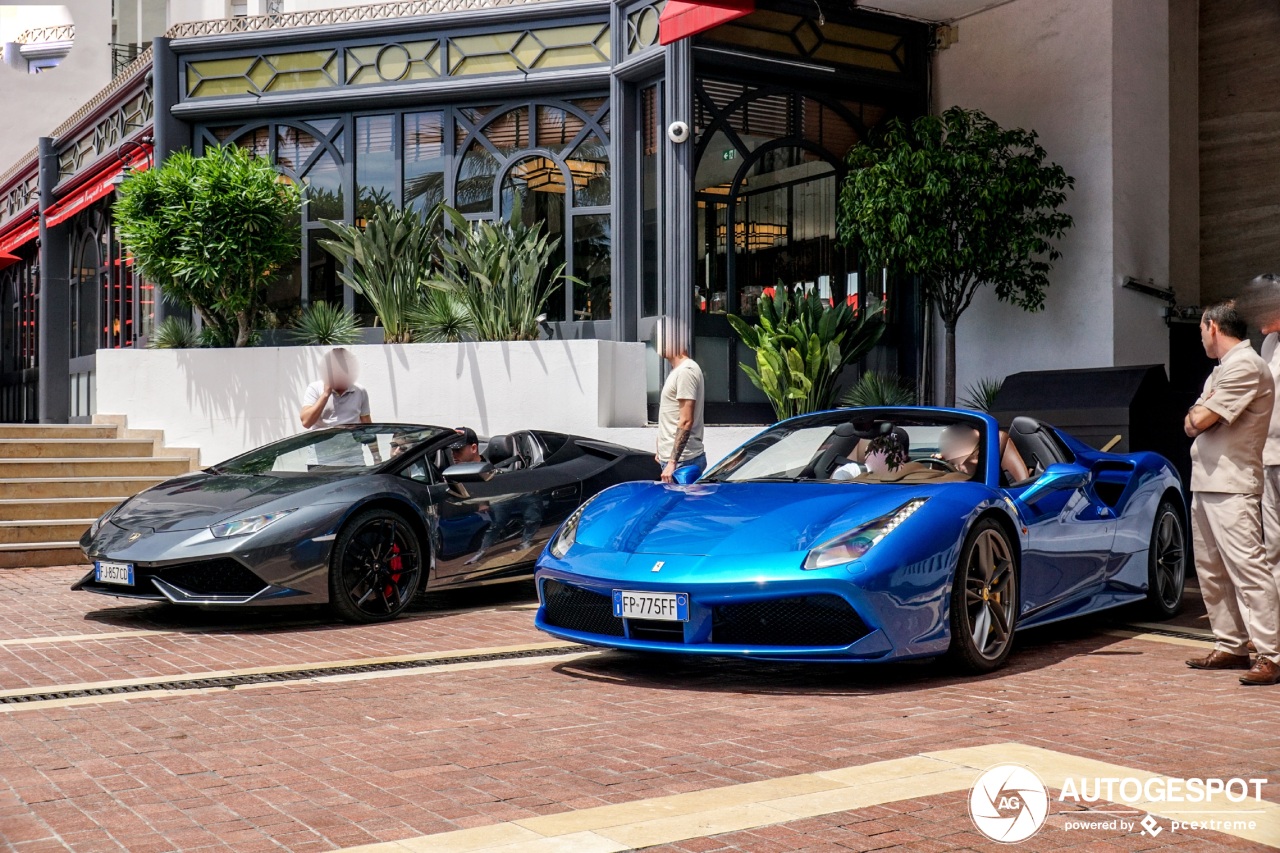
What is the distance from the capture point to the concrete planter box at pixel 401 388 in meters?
13.1

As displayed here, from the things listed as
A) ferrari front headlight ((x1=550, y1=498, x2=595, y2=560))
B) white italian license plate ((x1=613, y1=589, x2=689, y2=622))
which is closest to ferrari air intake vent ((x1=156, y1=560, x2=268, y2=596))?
ferrari front headlight ((x1=550, y1=498, x2=595, y2=560))

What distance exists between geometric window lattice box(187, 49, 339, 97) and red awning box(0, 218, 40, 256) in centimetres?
747

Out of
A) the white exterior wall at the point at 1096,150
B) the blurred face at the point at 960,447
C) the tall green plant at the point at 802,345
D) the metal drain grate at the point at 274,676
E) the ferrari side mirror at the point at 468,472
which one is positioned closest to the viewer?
the metal drain grate at the point at 274,676

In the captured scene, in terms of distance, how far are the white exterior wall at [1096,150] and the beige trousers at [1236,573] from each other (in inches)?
320

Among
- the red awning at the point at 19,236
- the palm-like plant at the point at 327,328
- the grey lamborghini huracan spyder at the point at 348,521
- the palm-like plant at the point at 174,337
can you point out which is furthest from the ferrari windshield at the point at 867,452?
the red awning at the point at 19,236

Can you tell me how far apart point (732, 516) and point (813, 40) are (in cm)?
1023

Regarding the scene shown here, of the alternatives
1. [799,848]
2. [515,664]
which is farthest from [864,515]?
[799,848]

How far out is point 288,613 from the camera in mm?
8172

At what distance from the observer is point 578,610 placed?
5.87 m

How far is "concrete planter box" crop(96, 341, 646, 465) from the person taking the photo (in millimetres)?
13109

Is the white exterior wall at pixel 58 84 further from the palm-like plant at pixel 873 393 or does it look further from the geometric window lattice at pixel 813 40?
the palm-like plant at pixel 873 393

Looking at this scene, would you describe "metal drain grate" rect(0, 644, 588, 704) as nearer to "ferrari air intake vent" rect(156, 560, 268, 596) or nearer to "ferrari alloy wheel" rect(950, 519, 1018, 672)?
"ferrari air intake vent" rect(156, 560, 268, 596)

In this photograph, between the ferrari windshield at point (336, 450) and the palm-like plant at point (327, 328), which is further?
the palm-like plant at point (327, 328)

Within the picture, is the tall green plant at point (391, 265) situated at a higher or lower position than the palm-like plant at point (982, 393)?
higher
